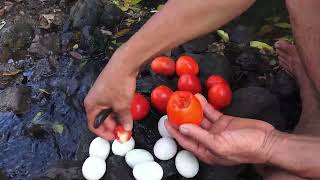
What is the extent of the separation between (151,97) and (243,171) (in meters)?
0.84

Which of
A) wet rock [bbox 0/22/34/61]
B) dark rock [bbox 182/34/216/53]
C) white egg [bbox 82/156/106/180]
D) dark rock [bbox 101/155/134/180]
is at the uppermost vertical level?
Result: dark rock [bbox 182/34/216/53]

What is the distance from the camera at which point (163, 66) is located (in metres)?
3.56

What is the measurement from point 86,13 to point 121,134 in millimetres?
1792

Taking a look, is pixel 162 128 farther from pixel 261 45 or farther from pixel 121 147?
pixel 261 45

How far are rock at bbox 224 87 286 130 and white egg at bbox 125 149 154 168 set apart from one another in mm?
720

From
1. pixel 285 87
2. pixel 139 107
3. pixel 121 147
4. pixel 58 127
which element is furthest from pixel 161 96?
pixel 285 87

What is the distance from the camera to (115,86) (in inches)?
101

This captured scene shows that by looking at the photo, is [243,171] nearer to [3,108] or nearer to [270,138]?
[270,138]

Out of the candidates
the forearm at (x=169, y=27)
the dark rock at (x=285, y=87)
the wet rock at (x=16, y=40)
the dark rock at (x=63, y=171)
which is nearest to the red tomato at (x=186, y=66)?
the dark rock at (x=285, y=87)

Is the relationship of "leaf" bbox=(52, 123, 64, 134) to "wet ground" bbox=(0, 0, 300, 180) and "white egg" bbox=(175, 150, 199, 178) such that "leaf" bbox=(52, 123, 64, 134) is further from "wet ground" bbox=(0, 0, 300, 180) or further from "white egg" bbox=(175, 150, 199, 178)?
"white egg" bbox=(175, 150, 199, 178)

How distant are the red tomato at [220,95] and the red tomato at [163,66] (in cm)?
44

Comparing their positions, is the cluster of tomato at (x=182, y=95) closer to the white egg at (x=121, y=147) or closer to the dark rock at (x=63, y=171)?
the white egg at (x=121, y=147)

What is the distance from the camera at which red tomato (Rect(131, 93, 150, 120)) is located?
3.29m

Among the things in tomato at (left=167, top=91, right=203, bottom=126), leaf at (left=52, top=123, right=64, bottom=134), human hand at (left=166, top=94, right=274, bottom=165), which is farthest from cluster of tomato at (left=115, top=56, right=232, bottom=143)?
leaf at (left=52, top=123, right=64, bottom=134)
